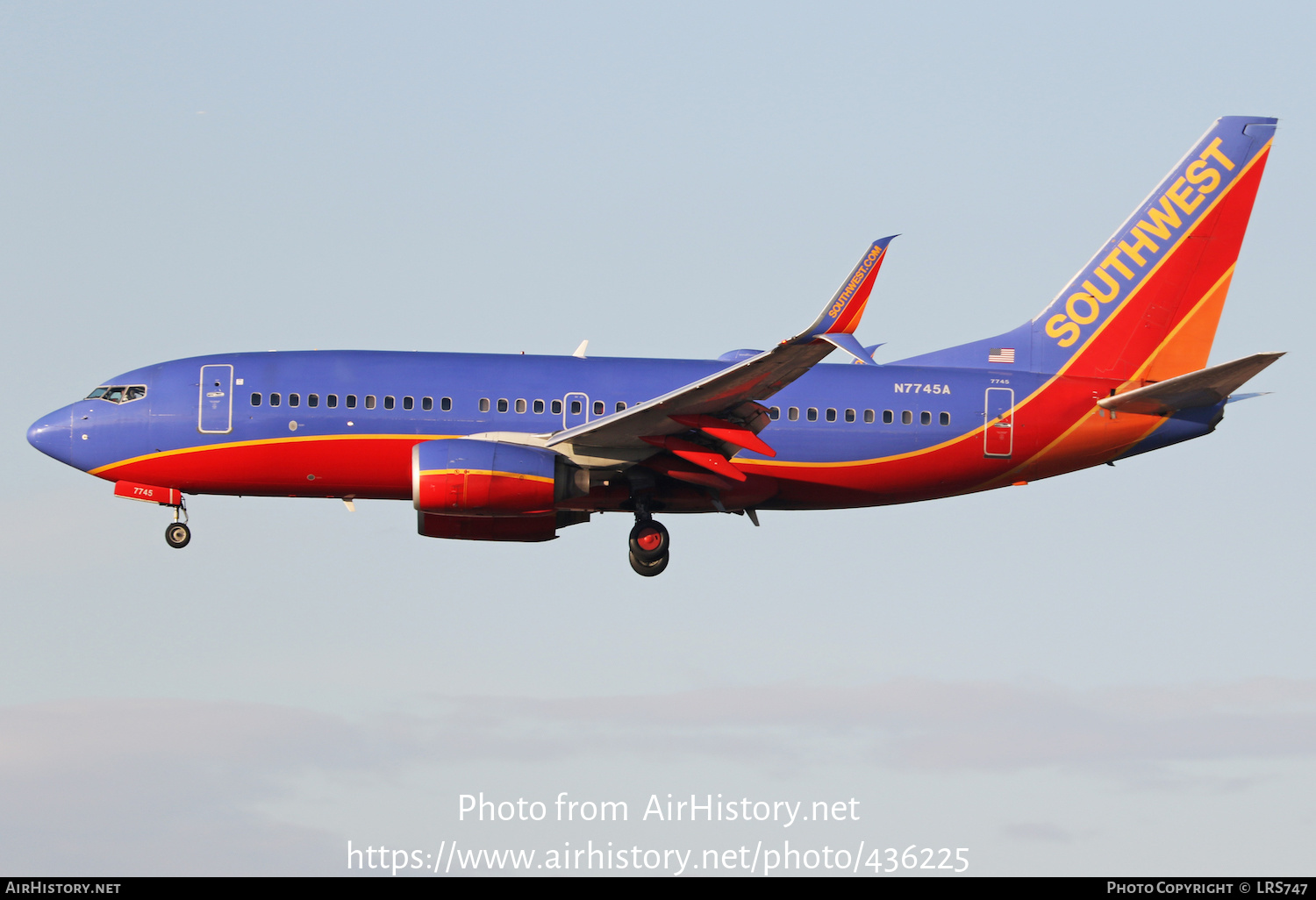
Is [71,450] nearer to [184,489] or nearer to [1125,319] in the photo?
[184,489]

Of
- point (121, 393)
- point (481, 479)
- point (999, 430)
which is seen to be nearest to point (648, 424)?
point (481, 479)

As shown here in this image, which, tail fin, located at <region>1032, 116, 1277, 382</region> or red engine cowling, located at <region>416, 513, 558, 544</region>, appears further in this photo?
tail fin, located at <region>1032, 116, 1277, 382</region>

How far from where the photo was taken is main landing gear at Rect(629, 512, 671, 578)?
125 ft

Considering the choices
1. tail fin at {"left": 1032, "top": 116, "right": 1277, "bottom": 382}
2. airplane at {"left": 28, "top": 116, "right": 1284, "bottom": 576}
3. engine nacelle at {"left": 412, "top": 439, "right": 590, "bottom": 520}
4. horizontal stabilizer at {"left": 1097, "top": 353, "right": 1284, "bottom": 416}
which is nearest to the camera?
engine nacelle at {"left": 412, "top": 439, "right": 590, "bottom": 520}

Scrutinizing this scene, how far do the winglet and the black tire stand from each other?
25.4 ft

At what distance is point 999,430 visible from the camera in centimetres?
3922

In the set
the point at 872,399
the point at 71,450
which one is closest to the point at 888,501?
the point at 872,399

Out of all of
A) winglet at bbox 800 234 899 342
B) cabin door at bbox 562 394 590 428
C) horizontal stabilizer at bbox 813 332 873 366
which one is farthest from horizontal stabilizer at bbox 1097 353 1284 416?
cabin door at bbox 562 394 590 428

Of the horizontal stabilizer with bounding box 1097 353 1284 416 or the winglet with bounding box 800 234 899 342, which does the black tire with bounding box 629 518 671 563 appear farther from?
the horizontal stabilizer with bounding box 1097 353 1284 416

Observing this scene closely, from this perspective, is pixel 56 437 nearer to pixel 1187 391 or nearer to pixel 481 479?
pixel 481 479

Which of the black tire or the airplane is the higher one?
the airplane

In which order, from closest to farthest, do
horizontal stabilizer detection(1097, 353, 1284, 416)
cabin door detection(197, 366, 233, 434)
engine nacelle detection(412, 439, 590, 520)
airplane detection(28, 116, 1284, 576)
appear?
engine nacelle detection(412, 439, 590, 520) < airplane detection(28, 116, 1284, 576) < horizontal stabilizer detection(1097, 353, 1284, 416) < cabin door detection(197, 366, 233, 434)

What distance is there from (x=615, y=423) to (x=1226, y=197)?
16.5 metres

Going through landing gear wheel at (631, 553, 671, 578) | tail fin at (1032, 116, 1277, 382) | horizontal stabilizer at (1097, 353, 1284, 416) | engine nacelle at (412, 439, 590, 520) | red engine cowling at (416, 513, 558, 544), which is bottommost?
landing gear wheel at (631, 553, 671, 578)
